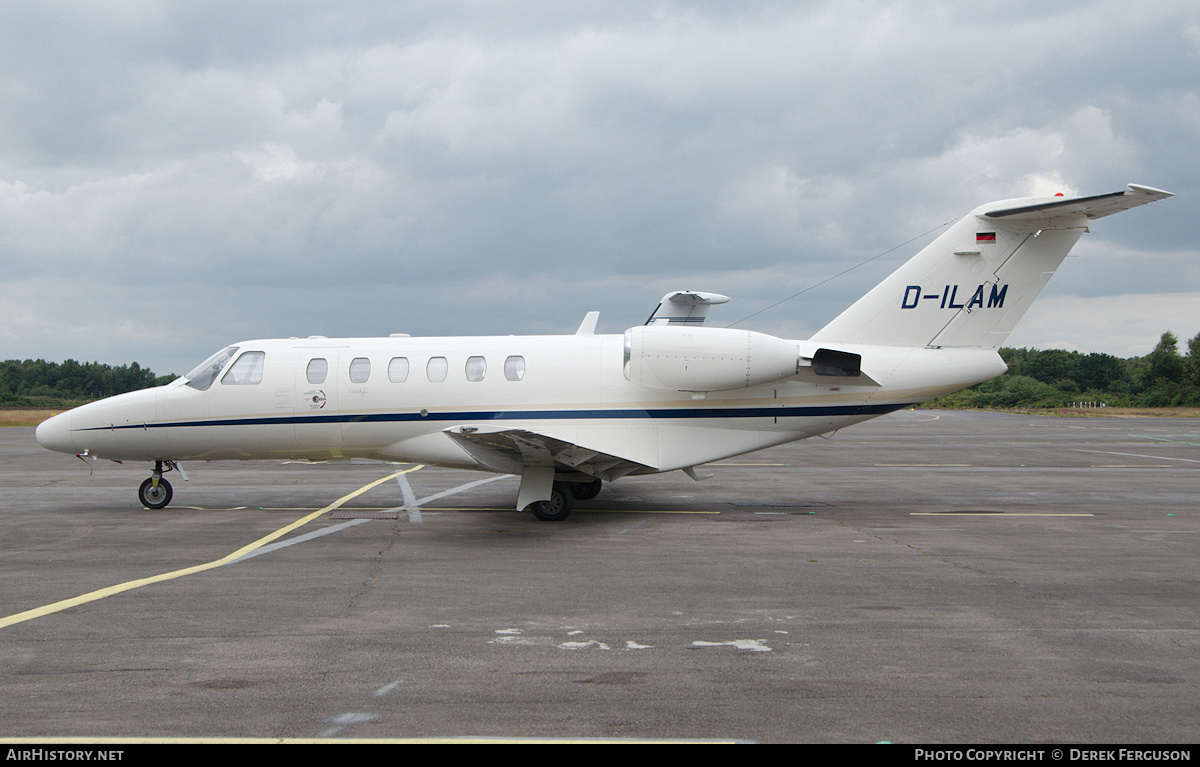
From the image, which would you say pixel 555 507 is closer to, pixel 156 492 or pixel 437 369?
pixel 437 369

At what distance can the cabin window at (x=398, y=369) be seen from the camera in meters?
13.2

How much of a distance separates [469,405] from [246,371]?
417 cm

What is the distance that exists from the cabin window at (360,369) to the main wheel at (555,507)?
3.68 meters

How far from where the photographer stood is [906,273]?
13.0 m

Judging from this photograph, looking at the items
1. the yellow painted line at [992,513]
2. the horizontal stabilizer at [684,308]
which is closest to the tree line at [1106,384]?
the horizontal stabilizer at [684,308]

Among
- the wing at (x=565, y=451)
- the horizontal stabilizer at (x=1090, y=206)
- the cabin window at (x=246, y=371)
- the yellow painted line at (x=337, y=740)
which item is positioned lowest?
the yellow painted line at (x=337, y=740)

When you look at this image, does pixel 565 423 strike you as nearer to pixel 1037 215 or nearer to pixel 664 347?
pixel 664 347

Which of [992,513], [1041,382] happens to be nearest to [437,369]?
[992,513]

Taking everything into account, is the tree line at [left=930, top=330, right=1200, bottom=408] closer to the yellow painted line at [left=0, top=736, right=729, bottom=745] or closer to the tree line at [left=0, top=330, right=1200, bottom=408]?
the tree line at [left=0, top=330, right=1200, bottom=408]

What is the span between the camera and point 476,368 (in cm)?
1313

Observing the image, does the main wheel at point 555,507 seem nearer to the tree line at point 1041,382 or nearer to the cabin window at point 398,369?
the cabin window at point 398,369

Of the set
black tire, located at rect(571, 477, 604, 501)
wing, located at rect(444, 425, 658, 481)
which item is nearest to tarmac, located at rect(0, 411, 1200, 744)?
black tire, located at rect(571, 477, 604, 501)
